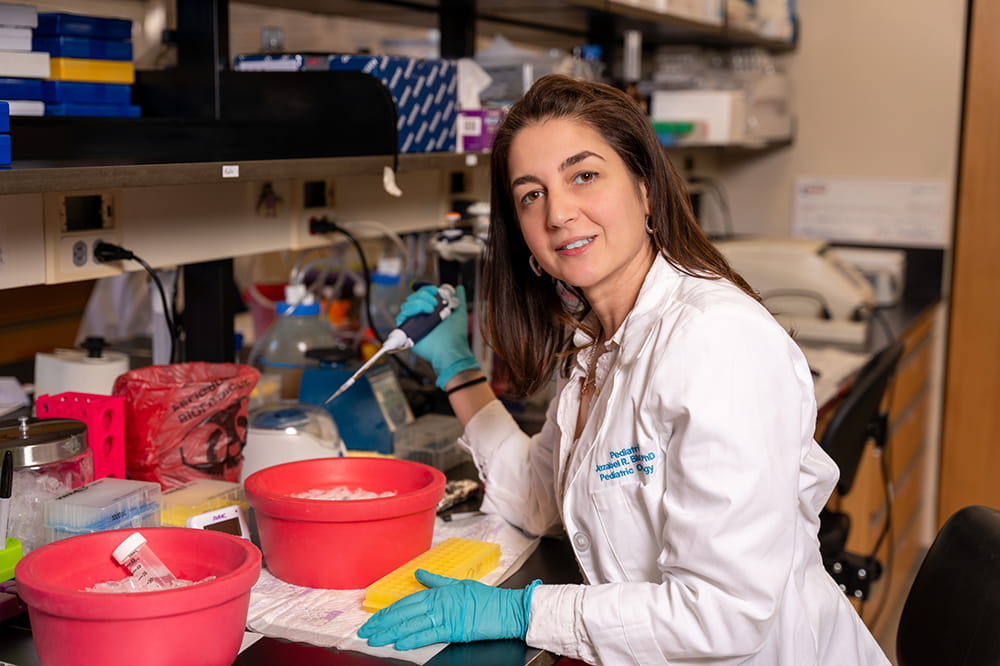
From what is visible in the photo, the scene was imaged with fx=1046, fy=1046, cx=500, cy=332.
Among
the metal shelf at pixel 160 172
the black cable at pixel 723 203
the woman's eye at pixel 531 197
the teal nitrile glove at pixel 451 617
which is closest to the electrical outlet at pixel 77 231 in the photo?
the metal shelf at pixel 160 172

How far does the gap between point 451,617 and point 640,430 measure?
32 centimetres

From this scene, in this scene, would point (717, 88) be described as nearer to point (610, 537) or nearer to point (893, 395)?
point (893, 395)

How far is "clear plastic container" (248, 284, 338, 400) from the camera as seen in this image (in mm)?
2107

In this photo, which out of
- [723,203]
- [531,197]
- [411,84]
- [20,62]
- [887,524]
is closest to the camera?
[531,197]

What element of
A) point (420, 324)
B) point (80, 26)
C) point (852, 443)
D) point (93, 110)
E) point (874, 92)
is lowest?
point (852, 443)

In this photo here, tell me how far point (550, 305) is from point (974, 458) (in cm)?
294

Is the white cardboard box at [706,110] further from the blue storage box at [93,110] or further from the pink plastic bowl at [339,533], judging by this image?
the pink plastic bowl at [339,533]

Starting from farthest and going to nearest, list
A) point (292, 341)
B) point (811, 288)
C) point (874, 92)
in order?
point (874, 92) → point (811, 288) → point (292, 341)

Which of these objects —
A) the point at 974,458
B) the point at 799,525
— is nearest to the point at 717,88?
the point at 974,458

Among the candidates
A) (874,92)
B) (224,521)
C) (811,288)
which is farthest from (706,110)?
(224,521)

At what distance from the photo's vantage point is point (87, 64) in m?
1.68

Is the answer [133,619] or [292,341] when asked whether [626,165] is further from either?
[292,341]

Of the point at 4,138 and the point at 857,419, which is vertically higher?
the point at 4,138

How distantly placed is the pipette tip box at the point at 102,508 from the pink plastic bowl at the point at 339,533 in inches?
5.3
